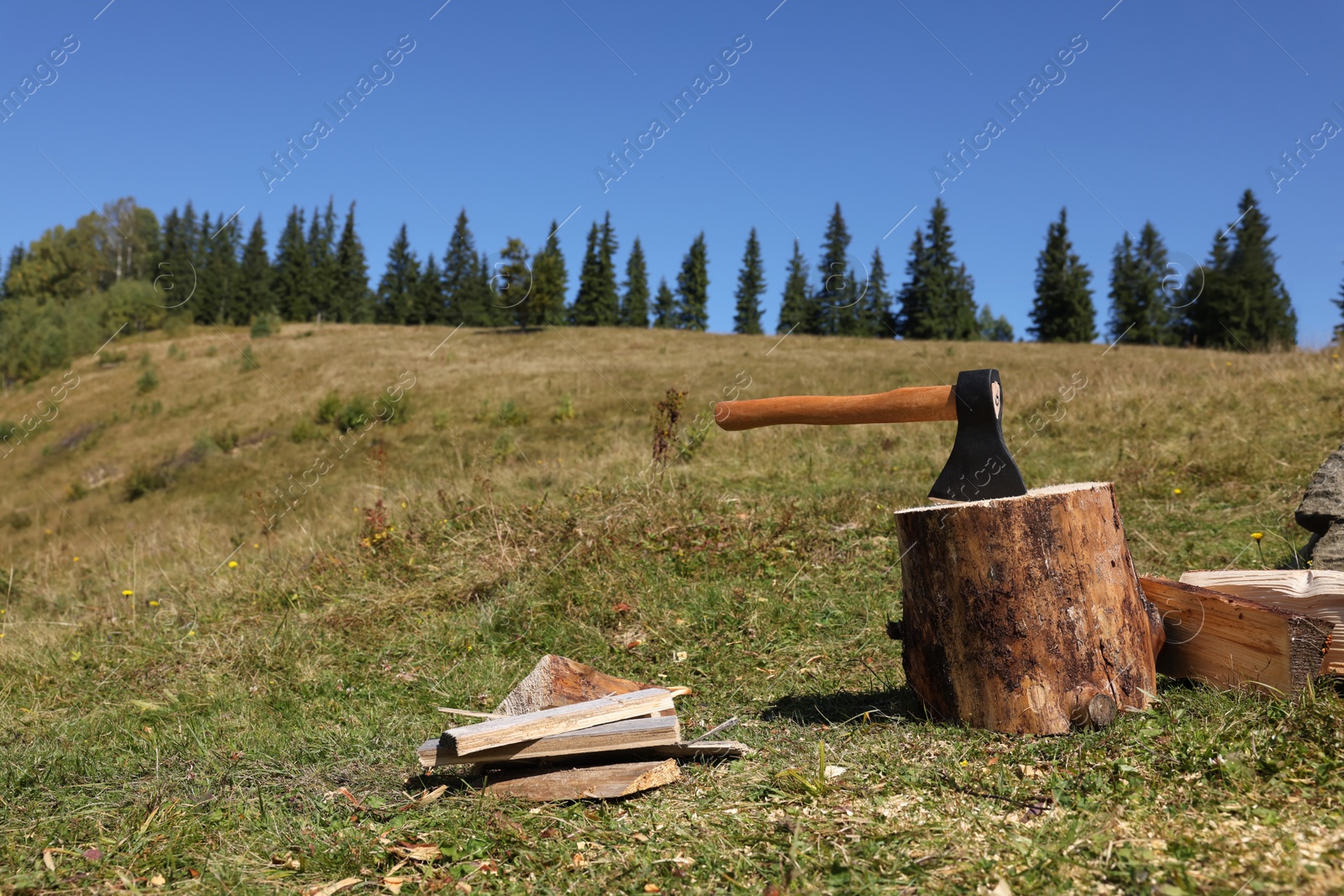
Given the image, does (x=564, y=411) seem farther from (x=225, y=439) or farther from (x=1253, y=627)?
(x=1253, y=627)

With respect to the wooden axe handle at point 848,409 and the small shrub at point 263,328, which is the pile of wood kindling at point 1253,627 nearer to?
the wooden axe handle at point 848,409

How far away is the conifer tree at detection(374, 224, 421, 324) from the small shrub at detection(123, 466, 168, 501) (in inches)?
2018

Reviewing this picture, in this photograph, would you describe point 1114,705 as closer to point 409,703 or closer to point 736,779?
point 736,779

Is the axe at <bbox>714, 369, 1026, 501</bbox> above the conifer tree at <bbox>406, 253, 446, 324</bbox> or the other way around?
the other way around

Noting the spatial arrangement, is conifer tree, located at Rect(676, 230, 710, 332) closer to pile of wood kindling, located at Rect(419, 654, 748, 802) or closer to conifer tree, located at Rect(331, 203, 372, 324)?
conifer tree, located at Rect(331, 203, 372, 324)

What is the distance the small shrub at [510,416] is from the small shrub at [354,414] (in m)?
3.83

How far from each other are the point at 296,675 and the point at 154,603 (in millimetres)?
2518

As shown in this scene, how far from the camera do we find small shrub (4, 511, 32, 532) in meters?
20.8

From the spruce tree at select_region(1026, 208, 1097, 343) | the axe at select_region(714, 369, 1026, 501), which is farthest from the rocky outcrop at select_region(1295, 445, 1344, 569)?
the spruce tree at select_region(1026, 208, 1097, 343)

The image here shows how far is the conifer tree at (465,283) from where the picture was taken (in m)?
65.4

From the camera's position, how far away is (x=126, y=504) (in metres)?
21.5

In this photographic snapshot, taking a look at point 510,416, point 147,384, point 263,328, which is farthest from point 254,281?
point 510,416

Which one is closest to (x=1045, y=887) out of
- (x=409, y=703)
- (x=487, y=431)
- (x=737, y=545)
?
(x=409, y=703)

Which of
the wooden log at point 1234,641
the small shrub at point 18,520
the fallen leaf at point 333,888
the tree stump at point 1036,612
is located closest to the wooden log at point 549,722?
the fallen leaf at point 333,888
